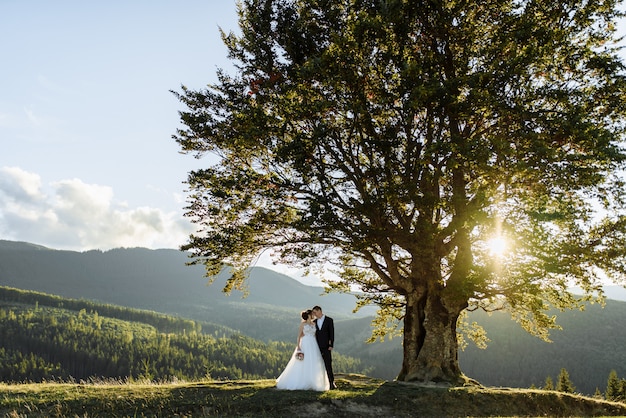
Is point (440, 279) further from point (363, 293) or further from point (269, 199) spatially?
point (269, 199)

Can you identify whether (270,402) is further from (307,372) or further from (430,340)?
(430,340)

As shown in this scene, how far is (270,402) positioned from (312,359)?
10.3 feet

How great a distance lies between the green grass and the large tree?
3.73 metres

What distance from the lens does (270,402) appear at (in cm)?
1434

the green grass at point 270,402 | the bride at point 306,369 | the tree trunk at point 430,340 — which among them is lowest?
the green grass at point 270,402

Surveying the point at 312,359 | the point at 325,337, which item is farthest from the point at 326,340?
the point at 312,359

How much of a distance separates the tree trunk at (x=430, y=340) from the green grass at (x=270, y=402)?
2744 mm

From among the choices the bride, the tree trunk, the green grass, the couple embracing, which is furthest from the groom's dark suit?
the tree trunk

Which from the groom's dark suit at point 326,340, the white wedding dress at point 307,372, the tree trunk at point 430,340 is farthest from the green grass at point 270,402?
the tree trunk at point 430,340

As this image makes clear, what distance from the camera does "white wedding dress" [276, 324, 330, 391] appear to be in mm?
16781

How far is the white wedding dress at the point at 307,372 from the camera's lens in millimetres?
16781

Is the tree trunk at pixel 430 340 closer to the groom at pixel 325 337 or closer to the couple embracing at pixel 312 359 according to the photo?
the groom at pixel 325 337

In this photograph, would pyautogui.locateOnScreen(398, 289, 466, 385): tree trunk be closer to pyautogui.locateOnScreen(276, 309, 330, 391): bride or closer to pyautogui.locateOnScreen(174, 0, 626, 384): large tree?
pyautogui.locateOnScreen(174, 0, 626, 384): large tree

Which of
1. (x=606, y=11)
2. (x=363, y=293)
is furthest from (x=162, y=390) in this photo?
(x=606, y=11)
